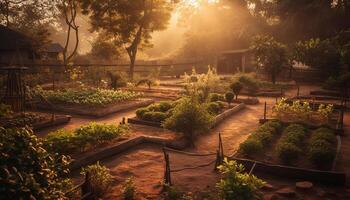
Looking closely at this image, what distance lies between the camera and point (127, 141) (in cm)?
1044

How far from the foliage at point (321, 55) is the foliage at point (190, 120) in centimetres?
2119

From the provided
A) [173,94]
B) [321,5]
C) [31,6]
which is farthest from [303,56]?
[31,6]

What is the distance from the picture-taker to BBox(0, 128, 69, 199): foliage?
3.82 metres

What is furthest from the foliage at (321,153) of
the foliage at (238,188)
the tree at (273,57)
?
the tree at (273,57)

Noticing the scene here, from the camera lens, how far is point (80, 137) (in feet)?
29.7

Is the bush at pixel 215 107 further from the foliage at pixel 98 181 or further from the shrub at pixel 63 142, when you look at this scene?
the foliage at pixel 98 181

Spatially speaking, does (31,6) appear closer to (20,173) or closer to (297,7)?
(297,7)

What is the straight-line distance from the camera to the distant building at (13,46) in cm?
2916

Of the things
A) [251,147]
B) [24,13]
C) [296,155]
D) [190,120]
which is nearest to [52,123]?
[190,120]

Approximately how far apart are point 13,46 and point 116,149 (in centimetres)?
2412

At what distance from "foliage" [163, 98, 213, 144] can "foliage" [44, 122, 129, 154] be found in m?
1.78

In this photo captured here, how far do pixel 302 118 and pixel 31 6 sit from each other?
161 ft

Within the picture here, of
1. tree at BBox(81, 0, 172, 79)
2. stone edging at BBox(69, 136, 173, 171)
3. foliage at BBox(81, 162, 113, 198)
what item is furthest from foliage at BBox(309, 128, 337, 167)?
tree at BBox(81, 0, 172, 79)

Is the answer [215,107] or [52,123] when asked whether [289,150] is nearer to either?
[215,107]
